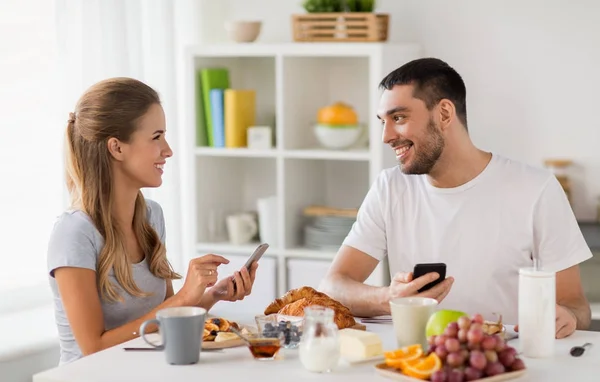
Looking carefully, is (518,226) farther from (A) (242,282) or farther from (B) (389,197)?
(A) (242,282)

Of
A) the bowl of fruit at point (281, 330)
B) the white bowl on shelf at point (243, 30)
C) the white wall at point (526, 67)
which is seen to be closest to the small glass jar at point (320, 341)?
the bowl of fruit at point (281, 330)

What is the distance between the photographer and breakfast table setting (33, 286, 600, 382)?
1732mm

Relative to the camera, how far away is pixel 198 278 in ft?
7.36

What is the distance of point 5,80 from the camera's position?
10.6 ft

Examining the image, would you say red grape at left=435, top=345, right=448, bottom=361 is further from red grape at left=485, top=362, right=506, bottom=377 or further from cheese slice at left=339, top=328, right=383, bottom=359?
cheese slice at left=339, top=328, right=383, bottom=359

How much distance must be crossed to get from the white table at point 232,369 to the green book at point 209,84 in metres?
2.04

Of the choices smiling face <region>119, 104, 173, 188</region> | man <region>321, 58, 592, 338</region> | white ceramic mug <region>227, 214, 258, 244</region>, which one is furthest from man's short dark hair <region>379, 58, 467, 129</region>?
white ceramic mug <region>227, 214, 258, 244</region>

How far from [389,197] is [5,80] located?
1.39 meters

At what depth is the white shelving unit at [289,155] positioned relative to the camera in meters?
3.67

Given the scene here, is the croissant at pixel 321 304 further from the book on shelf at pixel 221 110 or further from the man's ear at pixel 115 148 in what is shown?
the book on shelf at pixel 221 110

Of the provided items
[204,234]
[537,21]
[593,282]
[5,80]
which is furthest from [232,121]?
[593,282]

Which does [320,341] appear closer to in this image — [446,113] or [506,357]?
[506,357]

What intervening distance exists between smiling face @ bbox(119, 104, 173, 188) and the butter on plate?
2.53 ft

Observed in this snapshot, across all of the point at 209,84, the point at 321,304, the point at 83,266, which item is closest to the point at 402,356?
the point at 321,304
